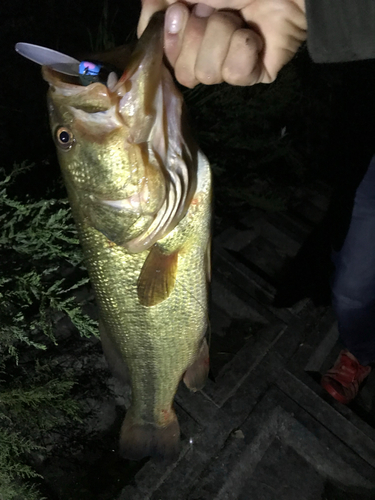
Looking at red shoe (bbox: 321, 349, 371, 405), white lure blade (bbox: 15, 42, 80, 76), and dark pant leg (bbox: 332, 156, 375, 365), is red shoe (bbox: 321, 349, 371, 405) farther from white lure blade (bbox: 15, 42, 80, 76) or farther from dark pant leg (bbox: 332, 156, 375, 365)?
white lure blade (bbox: 15, 42, 80, 76)

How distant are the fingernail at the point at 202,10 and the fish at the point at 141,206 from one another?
0.59ft

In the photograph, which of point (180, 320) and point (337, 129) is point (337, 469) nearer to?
point (180, 320)

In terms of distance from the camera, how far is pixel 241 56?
113cm

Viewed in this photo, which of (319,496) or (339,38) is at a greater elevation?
(339,38)

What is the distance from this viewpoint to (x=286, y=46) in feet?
4.43

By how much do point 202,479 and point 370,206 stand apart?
212cm

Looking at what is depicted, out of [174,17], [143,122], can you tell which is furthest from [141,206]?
[174,17]

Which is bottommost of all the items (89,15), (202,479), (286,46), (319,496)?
(319,496)

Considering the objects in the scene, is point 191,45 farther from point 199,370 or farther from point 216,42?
point 199,370

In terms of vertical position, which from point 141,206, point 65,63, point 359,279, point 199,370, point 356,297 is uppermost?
point 65,63

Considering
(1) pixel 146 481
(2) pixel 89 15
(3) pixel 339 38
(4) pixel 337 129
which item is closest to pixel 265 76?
(3) pixel 339 38

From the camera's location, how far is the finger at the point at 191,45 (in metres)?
1.16

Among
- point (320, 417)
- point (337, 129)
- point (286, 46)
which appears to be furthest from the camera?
point (337, 129)

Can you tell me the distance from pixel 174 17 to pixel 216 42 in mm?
158
